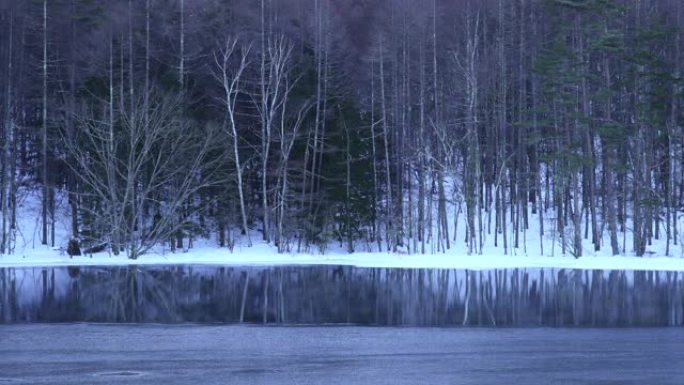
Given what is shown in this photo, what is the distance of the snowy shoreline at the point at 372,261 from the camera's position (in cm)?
3794

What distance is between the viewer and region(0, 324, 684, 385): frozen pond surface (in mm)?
13398

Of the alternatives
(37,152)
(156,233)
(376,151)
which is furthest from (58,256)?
(376,151)

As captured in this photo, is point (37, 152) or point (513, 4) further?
point (37, 152)

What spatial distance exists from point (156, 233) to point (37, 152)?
13193 millimetres

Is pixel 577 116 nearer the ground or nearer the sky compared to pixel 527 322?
nearer the sky

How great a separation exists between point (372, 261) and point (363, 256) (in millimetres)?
2863

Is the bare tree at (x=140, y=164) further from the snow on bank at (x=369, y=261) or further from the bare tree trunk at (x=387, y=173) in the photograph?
the bare tree trunk at (x=387, y=173)

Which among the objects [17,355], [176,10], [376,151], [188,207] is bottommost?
[17,355]

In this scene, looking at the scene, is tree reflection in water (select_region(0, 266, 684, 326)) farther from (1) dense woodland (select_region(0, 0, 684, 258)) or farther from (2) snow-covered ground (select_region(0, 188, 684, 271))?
(1) dense woodland (select_region(0, 0, 684, 258))

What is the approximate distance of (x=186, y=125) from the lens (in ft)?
→ 144

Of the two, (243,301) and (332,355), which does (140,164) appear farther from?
(332,355)

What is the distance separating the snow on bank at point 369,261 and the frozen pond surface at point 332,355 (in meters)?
19.5

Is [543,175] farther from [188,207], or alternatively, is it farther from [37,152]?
[37,152]

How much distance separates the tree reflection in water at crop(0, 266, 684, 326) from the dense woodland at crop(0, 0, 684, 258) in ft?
31.6
